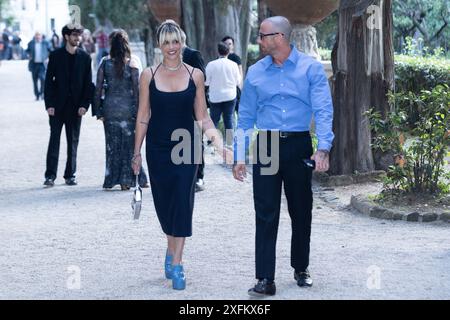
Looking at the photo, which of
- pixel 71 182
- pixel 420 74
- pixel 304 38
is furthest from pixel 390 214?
pixel 420 74

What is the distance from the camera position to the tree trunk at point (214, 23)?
24391 mm

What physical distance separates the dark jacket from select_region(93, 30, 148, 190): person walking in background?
535 millimetres

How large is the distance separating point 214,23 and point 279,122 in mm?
17948

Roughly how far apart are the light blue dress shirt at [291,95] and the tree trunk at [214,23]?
1637 centimetres

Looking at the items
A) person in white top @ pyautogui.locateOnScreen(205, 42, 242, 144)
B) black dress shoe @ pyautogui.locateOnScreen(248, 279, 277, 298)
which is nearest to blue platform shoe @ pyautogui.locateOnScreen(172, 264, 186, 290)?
black dress shoe @ pyautogui.locateOnScreen(248, 279, 277, 298)

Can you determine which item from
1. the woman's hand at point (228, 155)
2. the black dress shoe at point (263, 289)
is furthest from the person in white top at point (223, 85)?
the black dress shoe at point (263, 289)

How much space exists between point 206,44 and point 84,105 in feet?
39.2

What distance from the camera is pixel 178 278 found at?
755 centimetres

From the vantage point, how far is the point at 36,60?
2855 cm

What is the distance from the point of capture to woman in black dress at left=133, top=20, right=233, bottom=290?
7641 mm

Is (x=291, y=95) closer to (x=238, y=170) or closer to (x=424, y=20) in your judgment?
(x=238, y=170)
